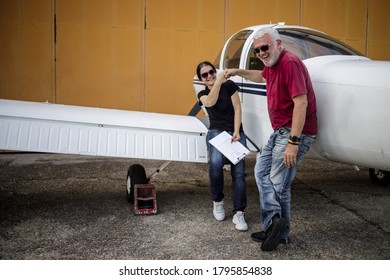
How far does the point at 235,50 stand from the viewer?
5.29 meters

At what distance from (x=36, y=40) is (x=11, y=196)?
12.9 feet

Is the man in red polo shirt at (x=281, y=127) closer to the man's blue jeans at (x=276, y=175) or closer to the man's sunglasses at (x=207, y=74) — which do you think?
the man's blue jeans at (x=276, y=175)

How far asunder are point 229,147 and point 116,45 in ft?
16.3

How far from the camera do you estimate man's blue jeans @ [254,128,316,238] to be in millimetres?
3480

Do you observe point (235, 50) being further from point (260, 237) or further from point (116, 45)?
point (116, 45)

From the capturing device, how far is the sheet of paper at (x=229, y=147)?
4.06 meters

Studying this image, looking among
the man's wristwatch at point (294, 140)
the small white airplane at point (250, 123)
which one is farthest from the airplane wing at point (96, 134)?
the man's wristwatch at point (294, 140)

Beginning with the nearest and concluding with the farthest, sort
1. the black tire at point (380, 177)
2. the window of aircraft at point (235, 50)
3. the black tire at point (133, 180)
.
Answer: the black tire at point (133, 180) → the window of aircraft at point (235, 50) → the black tire at point (380, 177)

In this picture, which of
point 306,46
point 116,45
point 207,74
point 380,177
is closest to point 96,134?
point 207,74

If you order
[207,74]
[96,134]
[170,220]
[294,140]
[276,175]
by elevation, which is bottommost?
[170,220]

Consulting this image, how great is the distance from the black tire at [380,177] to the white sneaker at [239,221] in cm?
263

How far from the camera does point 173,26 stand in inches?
338

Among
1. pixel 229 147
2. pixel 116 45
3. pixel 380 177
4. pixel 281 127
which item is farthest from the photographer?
pixel 116 45
